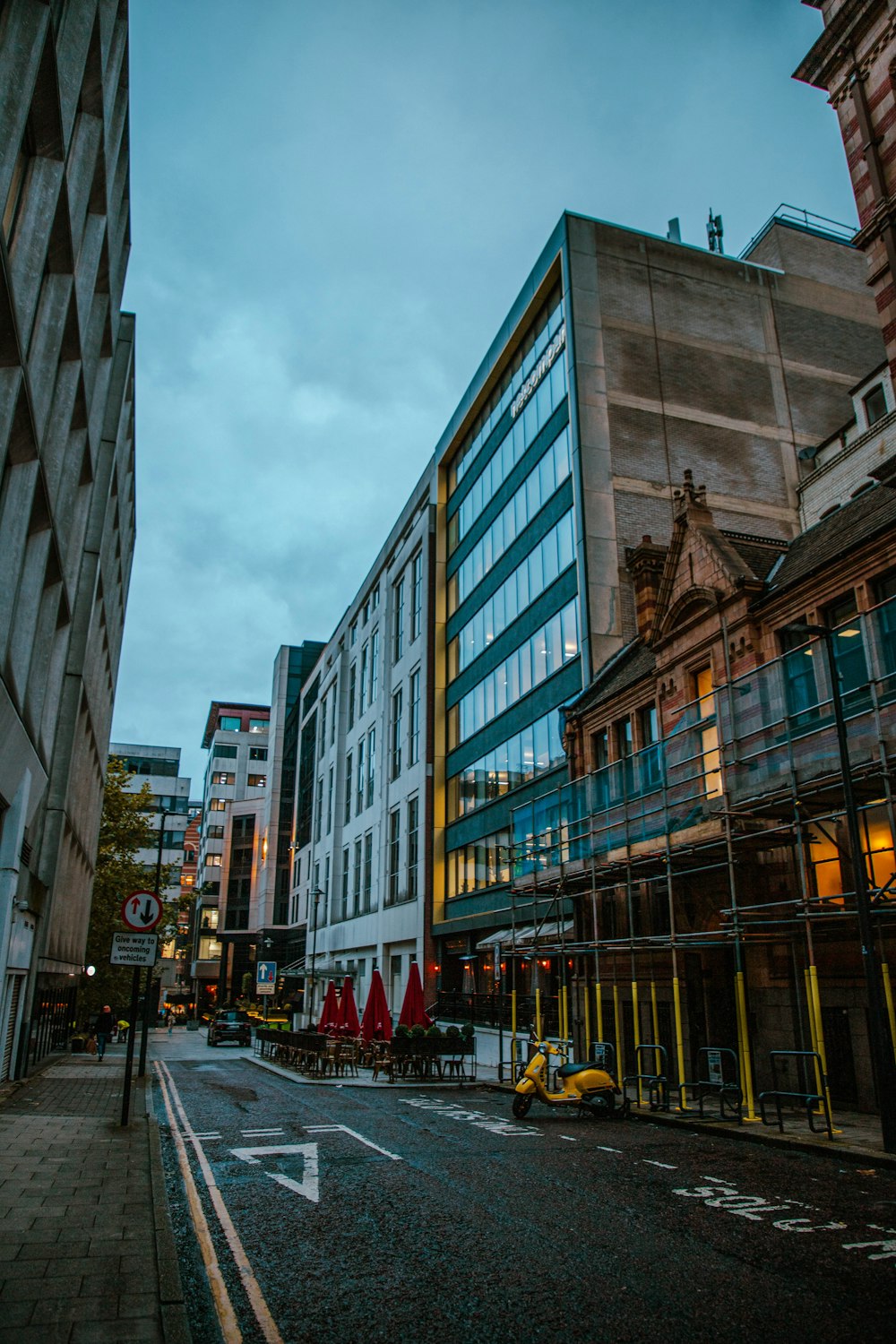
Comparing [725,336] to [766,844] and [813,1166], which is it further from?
[813,1166]

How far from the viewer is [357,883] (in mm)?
56188

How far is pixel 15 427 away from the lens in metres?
14.3

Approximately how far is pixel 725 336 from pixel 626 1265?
36.1 meters

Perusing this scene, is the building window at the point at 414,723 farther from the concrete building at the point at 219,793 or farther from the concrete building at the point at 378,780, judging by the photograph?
the concrete building at the point at 219,793

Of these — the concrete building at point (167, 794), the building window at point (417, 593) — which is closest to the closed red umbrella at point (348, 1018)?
the building window at point (417, 593)

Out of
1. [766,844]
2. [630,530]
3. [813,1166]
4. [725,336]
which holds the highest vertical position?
[725,336]

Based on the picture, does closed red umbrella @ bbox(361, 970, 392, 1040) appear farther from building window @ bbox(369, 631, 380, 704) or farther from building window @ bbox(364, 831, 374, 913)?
building window @ bbox(369, 631, 380, 704)

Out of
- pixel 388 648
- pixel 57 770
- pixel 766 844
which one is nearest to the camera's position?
pixel 766 844

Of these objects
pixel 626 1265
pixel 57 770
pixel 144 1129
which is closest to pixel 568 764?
pixel 57 770

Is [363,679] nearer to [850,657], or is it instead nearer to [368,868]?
[368,868]

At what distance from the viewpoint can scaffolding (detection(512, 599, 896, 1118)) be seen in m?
13.7

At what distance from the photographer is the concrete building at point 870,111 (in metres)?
16.2

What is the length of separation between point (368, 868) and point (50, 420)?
40.3 metres

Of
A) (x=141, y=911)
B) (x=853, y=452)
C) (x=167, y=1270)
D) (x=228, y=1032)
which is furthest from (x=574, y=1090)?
(x=228, y=1032)
